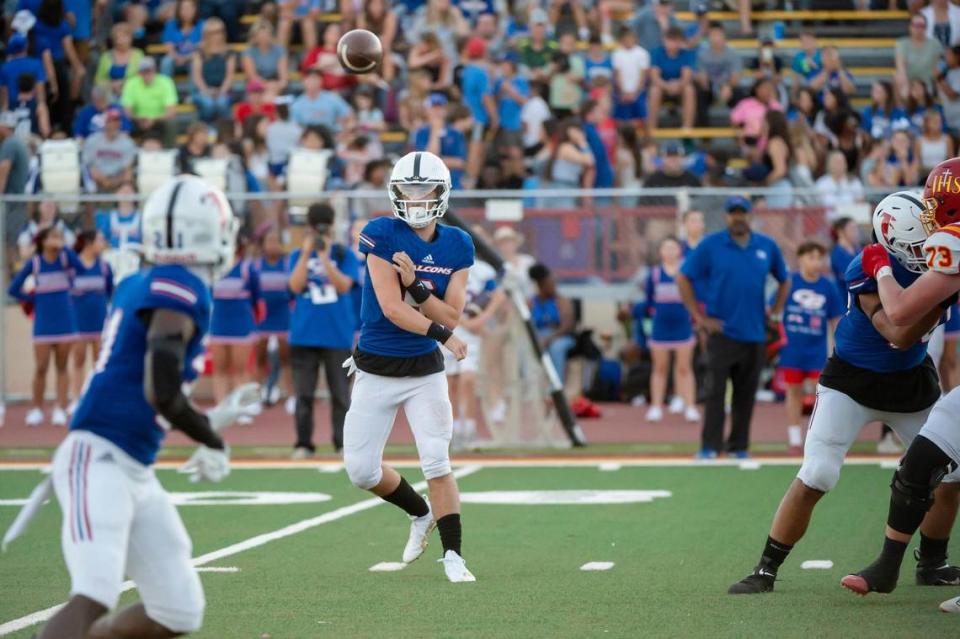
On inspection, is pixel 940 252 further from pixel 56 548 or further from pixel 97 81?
pixel 97 81

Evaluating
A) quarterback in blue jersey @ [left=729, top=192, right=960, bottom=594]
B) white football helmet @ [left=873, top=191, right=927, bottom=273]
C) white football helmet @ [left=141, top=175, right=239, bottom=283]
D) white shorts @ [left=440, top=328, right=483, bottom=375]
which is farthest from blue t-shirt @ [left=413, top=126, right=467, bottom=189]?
white football helmet @ [left=141, top=175, right=239, bottom=283]

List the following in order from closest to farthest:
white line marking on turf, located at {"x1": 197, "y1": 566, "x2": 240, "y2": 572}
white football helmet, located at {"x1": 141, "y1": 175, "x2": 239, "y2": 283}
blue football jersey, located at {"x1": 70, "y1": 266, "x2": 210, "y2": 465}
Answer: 1. blue football jersey, located at {"x1": 70, "y1": 266, "x2": 210, "y2": 465}
2. white football helmet, located at {"x1": 141, "y1": 175, "x2": 239, "y2": 283}
3. white line marking on turf, located at {"x1": 197, "y1": 566, "x2": 240, "y2": 572}

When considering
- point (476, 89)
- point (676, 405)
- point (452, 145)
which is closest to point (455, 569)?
point (676, 405)

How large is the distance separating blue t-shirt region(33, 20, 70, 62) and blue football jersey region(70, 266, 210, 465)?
60.3 ft

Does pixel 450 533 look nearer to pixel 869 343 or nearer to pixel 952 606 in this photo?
pixel 869 343

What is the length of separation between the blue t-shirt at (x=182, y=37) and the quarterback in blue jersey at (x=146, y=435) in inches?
715

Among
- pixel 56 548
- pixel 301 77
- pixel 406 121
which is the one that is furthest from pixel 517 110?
pixel 56 548

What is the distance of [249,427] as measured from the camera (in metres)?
16.6

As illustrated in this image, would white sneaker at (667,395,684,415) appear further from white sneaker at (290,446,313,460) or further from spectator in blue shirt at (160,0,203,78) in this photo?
spectator in blue shirt at (160,0,203,78)

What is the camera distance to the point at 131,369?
5.11 m

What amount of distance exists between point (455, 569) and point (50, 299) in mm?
9535

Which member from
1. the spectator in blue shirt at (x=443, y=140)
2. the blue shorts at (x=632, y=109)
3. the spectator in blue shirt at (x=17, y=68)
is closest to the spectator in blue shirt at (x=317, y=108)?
the spectator in blue shirt at (x=443, y=140)

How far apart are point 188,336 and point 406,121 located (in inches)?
624

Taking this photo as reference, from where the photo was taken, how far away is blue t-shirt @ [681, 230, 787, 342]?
13.2 meters
